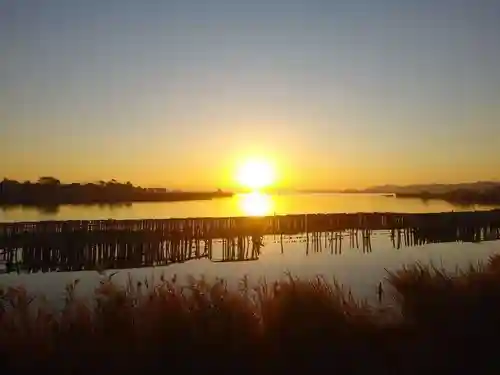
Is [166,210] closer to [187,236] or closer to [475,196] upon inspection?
[187,236]

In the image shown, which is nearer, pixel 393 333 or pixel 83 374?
pixel 83 374

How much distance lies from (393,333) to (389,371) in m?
0.91

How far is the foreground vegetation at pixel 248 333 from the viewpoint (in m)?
6.83

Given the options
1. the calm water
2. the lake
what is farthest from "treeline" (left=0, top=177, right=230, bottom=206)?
the lake

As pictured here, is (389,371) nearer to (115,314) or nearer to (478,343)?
(478,343)

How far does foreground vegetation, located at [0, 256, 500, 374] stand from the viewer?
6826 millimetres

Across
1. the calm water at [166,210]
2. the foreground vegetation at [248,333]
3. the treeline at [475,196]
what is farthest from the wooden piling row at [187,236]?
the treeline at [475,196]

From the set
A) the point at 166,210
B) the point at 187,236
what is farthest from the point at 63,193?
the point at 187,236

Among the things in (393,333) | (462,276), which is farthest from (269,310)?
(462,276)

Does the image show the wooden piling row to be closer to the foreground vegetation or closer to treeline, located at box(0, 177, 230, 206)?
the foreground vegetation

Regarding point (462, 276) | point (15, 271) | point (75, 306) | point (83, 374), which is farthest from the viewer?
point (15, 271)

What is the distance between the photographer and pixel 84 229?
88.3 ft

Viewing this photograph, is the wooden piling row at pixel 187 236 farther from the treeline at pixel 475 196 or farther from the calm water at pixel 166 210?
the treeline at pixel 475 196

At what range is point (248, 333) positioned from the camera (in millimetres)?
7438
